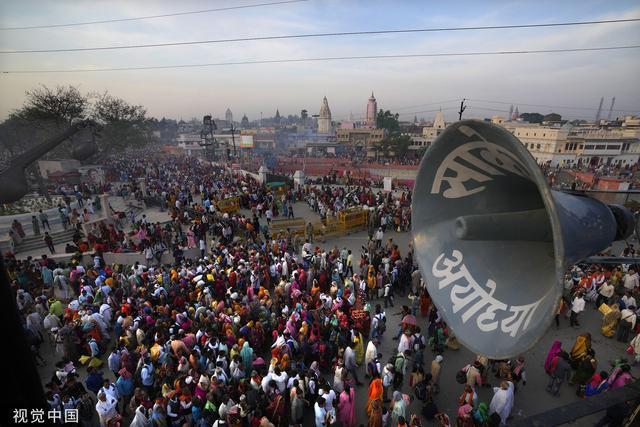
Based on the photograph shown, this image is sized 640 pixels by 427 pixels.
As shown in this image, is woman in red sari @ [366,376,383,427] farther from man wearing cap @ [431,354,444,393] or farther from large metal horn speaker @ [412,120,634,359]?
large metal horn speaker @ [412,120,634,359]

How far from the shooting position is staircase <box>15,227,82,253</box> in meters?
14.6

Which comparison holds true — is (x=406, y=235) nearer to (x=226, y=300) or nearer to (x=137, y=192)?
(x=226, y=300)

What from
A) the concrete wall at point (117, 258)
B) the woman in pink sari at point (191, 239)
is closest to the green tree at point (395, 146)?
the woman in pink sari at point (191, 239)

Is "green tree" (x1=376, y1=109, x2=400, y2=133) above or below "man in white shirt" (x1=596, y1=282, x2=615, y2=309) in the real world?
above

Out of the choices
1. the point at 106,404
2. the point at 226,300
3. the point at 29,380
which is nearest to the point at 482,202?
the point at 29,380

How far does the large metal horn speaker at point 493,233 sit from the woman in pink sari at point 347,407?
142 inches

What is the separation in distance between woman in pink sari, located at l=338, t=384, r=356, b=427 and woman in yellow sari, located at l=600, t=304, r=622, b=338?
22.2 feet

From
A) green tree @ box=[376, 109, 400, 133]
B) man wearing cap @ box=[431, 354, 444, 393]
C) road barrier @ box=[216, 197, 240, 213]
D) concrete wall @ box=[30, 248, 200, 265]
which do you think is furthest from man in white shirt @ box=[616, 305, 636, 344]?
green tree @ box=[376, 109, 400, 133]

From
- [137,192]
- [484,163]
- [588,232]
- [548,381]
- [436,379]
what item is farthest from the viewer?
[137,192]

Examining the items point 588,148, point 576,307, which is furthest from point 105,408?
point 588,148

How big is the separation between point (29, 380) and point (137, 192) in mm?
23076

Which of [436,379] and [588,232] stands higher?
[588,232]

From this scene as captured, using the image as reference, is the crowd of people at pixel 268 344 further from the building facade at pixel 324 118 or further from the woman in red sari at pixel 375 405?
the building facade at pixel 324 118

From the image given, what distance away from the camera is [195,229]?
1342 centimetres
